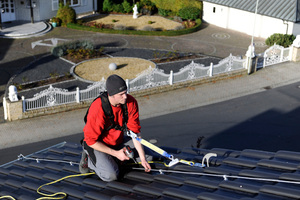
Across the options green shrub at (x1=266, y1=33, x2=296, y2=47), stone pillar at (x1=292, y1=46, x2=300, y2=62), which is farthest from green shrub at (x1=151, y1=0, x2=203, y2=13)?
stone pillar at (x1=292, y1=46, x2=300, y2=62)

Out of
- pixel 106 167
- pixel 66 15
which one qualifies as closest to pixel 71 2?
pixel 66 15

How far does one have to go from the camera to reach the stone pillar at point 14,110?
1623cm

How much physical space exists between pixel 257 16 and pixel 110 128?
83.1ft

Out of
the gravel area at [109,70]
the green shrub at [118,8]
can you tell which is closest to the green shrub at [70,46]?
the gravel area at [109,70]

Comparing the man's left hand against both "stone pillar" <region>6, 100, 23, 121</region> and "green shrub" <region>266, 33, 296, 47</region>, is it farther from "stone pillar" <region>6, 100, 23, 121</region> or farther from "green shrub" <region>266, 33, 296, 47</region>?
A: "green shrub" <region>266, 33, 296, 47</region>

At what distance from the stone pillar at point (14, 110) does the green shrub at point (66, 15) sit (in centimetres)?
1592

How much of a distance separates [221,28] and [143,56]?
32.5ft

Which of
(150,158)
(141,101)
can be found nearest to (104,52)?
(141,101)

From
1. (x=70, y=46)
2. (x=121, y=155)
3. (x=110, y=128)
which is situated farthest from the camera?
(x=70, y=46)

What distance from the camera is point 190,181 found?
5613 millimetres

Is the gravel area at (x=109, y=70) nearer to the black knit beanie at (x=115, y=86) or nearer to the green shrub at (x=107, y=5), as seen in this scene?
the green shrub at (x=107, y=5)

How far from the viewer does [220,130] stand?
15.6 m

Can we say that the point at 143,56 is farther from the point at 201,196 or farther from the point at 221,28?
the point at 201,196

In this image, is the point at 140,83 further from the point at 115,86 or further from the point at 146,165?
the point at 115,86
